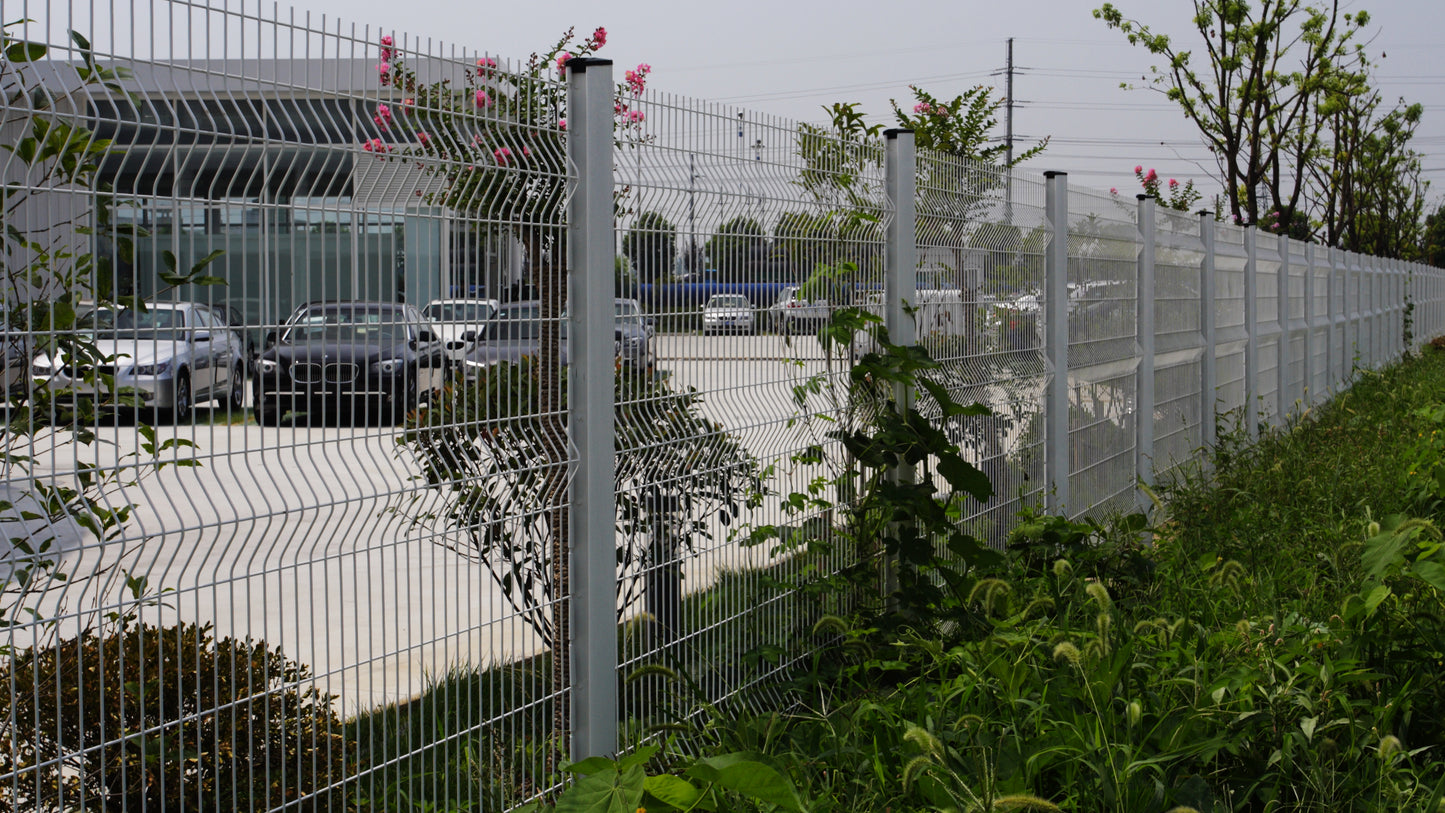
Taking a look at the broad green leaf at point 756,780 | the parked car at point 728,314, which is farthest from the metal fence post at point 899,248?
the broad green leaf at point 756,780

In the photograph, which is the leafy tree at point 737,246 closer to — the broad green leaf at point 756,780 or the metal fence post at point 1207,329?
the broad green leaf at point 756,780

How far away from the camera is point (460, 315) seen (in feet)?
10.6

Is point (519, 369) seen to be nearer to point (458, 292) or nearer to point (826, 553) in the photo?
point (458, 292)

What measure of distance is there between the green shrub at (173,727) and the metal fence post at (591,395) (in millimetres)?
827

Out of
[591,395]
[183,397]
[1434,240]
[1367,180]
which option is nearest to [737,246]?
[591,395]

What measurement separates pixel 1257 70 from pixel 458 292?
1798cm

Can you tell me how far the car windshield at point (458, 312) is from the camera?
314 cm

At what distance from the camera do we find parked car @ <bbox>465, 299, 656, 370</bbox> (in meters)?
3.31

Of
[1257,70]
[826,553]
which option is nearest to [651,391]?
[826,553]

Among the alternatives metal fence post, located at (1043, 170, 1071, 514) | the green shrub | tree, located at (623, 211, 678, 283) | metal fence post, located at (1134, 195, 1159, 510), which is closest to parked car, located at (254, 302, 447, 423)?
the green shrub

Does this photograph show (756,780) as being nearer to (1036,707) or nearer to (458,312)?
(1036,707)

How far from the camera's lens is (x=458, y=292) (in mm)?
3219

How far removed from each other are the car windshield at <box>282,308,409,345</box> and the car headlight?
0.93 ft

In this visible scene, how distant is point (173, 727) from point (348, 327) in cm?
93
